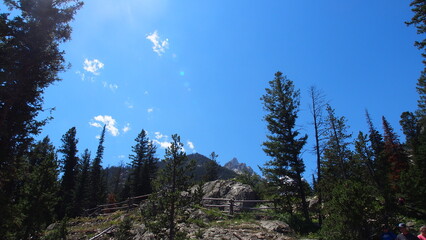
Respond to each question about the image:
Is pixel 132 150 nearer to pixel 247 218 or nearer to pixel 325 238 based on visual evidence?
pixel 247 218

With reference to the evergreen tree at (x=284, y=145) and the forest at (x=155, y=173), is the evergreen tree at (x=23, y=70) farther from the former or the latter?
the evergreen tree at (x=284, y=145)

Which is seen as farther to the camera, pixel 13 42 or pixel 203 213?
pixel 203 213

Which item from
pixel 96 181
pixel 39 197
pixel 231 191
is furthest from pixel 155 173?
pixel 96 181

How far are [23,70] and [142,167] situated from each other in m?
41.2

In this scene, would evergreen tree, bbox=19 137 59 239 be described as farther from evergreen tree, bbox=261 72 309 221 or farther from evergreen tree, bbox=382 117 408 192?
evergreen tree, bbox=382 117 408 192

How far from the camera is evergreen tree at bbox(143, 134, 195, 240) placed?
10.5m

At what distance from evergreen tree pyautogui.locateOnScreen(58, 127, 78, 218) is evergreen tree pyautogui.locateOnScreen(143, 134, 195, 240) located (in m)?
34.9

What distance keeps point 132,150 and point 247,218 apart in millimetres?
38707

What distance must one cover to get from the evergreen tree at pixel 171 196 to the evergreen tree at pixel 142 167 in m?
37.1

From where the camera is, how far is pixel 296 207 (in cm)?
2036

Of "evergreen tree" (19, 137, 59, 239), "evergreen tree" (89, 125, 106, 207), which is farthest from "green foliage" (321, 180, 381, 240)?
"evergreen tree" (89, 125, 106, 207)

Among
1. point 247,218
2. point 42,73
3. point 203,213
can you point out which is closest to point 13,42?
point 42,73

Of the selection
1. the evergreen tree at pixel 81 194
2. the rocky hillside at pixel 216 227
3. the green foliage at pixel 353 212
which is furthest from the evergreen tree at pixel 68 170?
the green foliage at pixel 353 212

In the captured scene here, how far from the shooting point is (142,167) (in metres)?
51.1
